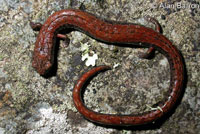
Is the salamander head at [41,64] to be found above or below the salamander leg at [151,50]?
below

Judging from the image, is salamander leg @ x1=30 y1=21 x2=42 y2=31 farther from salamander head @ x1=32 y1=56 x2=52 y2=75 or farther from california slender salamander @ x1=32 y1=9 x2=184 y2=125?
salamander head @ x1=32 y1=56 x2=52 y2=75

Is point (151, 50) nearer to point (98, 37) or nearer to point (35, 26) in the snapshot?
point (98, 37)

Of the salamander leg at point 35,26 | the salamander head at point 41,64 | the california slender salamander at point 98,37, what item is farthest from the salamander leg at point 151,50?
the salamander leg at point 35,26

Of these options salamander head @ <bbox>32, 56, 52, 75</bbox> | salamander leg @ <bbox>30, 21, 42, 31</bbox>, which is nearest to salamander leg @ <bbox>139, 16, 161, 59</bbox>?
salamander head @ <bbox>32, 56, 52, 75</bbox>

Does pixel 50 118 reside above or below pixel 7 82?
below

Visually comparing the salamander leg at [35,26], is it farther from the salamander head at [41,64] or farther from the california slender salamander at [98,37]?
the salamander head at [41,64]

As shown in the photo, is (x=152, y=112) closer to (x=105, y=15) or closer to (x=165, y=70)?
(x=165, y=70)

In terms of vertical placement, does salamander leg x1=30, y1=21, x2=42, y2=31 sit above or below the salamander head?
above

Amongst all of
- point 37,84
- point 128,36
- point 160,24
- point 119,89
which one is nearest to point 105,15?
point 128,36
